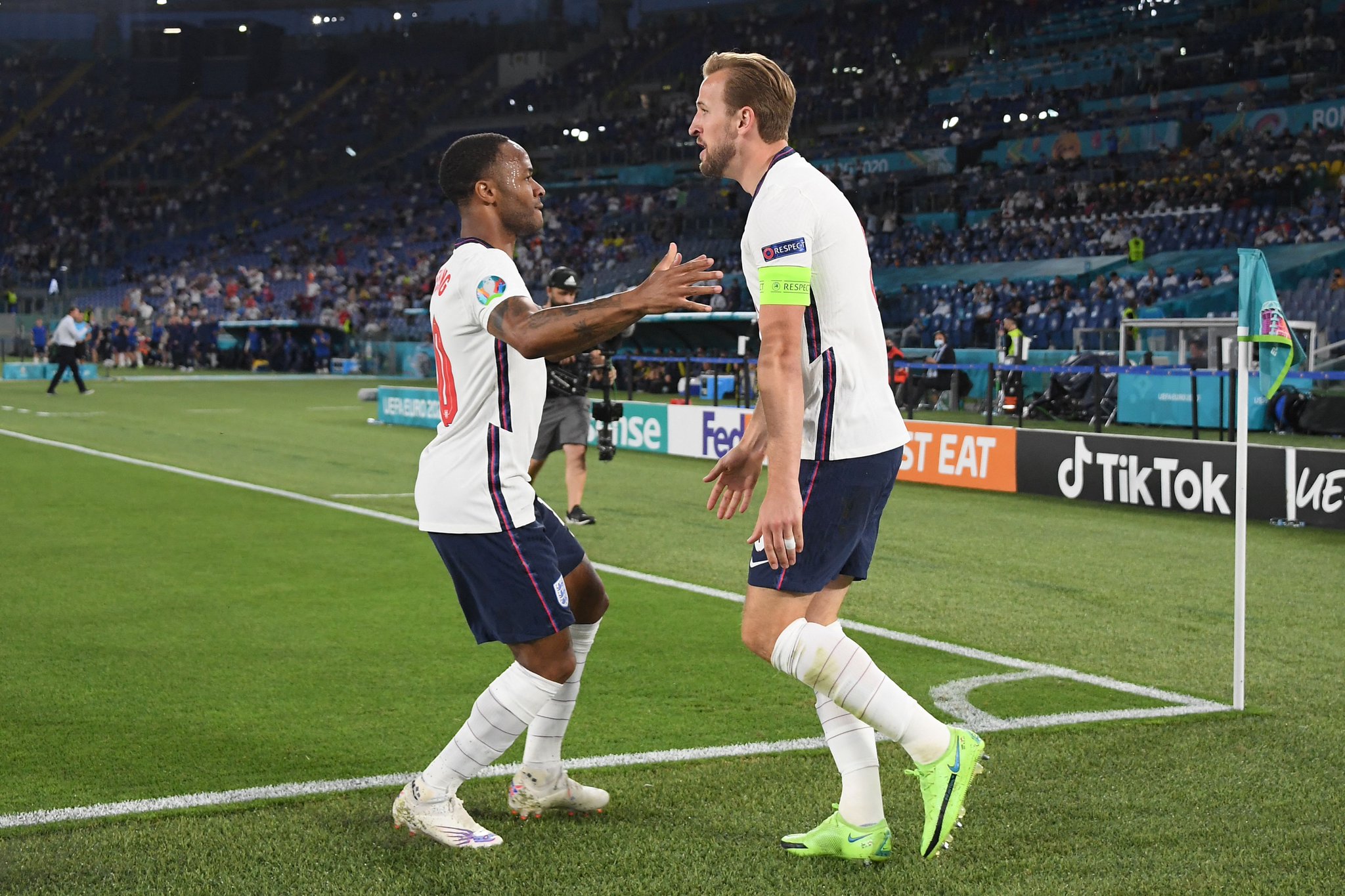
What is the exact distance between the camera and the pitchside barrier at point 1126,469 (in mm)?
11047

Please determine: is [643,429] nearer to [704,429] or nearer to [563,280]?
[704,429]

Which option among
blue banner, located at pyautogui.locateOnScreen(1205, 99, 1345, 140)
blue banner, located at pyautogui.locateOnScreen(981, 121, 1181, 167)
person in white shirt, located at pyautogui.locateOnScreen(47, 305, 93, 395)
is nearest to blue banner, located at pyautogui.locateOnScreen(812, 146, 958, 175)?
blue banner, located at pyautogui.locateOnScreen(981, 121, 1181, 167)

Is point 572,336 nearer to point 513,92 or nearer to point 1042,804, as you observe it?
point 1042,804

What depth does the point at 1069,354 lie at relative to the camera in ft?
86.9

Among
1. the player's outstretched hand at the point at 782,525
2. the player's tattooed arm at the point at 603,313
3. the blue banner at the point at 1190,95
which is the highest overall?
the blue banner at the point at 1190,95

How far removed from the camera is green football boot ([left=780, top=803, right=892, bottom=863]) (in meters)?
3.86

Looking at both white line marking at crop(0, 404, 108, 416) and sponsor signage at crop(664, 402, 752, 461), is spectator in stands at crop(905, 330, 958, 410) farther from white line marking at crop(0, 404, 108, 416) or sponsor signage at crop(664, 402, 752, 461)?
white line marking at crop(0, 404, 108, 416)

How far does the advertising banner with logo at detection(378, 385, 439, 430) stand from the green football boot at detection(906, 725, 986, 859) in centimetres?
1761

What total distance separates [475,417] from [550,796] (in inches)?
46.8

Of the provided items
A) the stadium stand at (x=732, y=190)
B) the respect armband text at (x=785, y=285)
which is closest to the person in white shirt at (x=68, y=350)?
the stadium stand at (x=732, y=190)

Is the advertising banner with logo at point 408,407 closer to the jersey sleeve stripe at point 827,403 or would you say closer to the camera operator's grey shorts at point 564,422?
the camera operator's grey shorts at point 564,422

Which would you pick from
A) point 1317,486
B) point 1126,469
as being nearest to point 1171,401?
point 1126,469

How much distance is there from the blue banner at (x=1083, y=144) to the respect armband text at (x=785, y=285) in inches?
1437

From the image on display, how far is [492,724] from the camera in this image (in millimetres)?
4004
